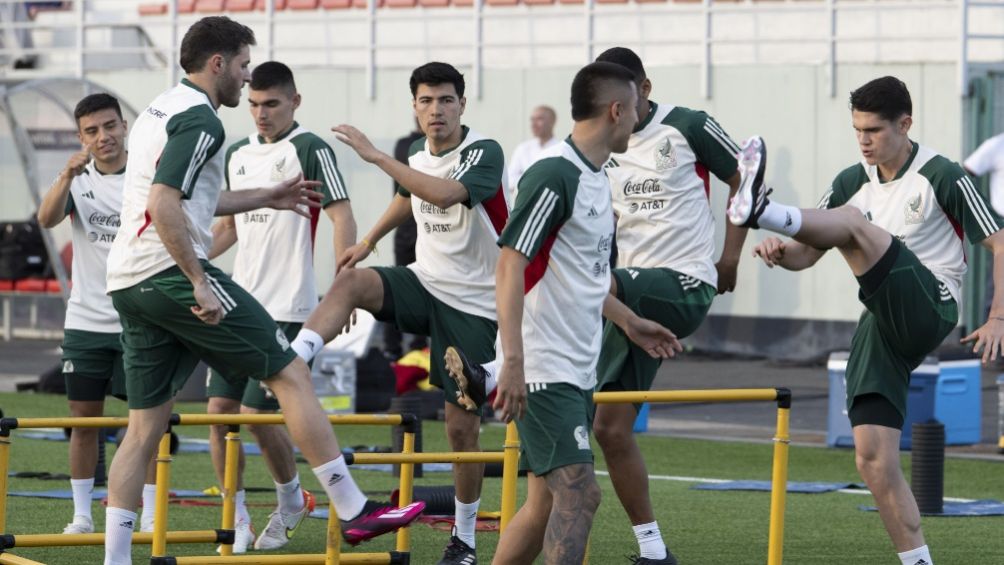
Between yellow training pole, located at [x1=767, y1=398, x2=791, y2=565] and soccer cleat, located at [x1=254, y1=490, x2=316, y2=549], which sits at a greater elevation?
yellow training pole, located at [x1=767, y1=398, x2=791, y2=565]

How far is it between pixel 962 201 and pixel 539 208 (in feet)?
7.73

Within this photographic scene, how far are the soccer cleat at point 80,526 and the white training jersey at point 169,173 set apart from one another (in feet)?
6.98

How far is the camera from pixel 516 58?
2438cm

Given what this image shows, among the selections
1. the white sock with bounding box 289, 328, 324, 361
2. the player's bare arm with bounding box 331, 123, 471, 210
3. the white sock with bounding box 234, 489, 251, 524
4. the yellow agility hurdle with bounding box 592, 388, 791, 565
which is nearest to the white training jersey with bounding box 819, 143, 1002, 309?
the yellow agility hurdle with bounding box 592, 388, 791, 565

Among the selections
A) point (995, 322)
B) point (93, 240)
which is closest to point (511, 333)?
point (995, 322)

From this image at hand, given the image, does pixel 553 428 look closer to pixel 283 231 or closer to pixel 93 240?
pixel 283 231

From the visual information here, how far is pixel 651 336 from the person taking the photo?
24.7 feet

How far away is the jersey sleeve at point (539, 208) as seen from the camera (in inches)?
258

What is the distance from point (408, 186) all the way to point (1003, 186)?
339cm

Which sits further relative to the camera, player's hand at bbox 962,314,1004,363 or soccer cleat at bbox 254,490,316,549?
soccer cleat at bbox 254,490,316,549

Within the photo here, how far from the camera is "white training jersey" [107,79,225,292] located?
7.43m

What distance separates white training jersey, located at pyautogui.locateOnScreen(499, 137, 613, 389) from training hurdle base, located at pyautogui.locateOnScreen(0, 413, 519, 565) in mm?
695

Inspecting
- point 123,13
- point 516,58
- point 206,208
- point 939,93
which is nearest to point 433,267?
point 206,208

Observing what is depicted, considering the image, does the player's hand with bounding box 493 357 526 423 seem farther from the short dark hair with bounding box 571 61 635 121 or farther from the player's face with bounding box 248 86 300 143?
the player's face with bounding box 248 86 300 143
